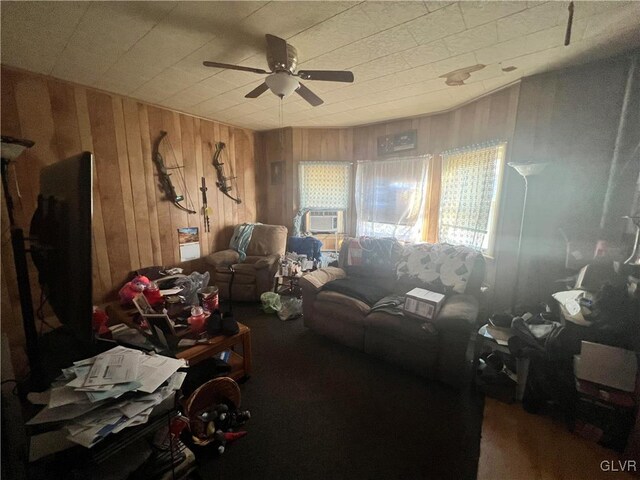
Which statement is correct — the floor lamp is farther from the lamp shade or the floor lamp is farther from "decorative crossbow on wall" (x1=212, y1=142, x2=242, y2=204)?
"decorative crossbow on wall" (x1=212, y1=142, x2=242, y2=204)

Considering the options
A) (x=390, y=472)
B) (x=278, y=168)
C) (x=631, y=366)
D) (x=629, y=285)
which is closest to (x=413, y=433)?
(x=390, y=472)

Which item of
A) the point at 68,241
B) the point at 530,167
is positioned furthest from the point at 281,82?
the point at 530,167

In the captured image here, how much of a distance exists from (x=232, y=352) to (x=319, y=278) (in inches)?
39.8

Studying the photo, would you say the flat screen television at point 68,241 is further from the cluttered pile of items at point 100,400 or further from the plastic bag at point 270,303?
the plastic bag at point 270,303

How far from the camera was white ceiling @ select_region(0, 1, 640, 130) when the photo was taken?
1.46m

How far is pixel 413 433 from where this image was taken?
1487mm

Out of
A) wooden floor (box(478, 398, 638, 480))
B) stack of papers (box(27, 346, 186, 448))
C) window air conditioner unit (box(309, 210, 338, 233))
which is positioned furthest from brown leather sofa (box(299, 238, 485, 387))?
stack of papers (box(27, 346, 186, 448))

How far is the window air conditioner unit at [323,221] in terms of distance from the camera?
13.7 ft

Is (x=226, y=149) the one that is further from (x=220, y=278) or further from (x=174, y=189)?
(x=220, y=278)

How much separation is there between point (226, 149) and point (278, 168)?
2.82ft

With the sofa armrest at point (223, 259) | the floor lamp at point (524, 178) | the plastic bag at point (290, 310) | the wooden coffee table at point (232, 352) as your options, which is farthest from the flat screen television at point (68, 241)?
the floor lamp at point (524, 178)

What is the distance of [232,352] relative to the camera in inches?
79.7

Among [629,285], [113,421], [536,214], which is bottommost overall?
[113,421]

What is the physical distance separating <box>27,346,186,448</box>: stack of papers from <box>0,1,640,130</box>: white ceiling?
1.87m
